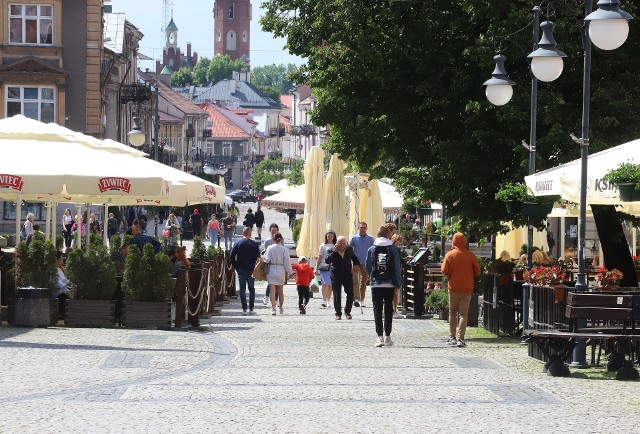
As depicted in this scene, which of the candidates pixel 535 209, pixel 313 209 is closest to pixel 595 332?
pixel 535 209

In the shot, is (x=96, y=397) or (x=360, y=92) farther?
(x=360, y=92)

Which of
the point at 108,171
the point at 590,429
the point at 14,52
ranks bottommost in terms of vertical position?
the point at 590,429

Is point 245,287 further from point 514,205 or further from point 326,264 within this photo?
point 514,205

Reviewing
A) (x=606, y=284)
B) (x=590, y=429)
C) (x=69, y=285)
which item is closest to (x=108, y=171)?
(x=69, y=285)

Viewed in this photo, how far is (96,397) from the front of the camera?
1297 centimetres

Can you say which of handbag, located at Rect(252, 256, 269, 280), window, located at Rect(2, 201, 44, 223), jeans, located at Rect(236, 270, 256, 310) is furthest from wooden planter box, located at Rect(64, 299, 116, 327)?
window, located at Rect(2, 201, 44, 223)

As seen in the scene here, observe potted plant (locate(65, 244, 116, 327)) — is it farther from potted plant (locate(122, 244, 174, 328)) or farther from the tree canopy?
the tree canopy

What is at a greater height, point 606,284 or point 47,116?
point 47,116

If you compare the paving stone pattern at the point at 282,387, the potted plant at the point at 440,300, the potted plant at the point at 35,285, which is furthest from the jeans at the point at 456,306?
the potted plant at the point at 35,285

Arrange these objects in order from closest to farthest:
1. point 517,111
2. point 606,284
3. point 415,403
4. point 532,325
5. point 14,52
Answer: point 415,403 < point 606,284 < point 532,325 < point 517,111 < point 14,52

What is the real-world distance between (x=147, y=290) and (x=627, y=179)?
330 inches

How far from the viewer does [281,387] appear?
14.1 metres

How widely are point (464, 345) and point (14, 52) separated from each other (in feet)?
159

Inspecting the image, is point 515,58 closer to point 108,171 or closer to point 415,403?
point 108,171
